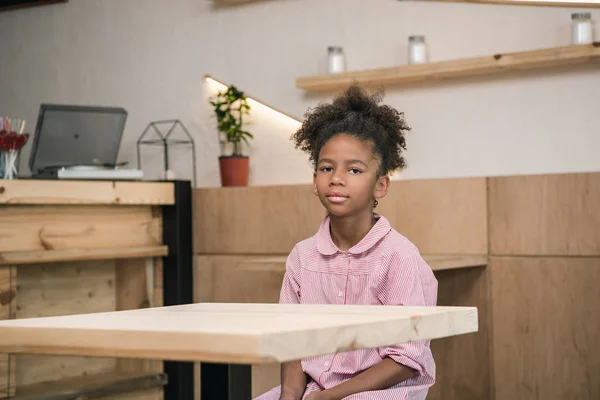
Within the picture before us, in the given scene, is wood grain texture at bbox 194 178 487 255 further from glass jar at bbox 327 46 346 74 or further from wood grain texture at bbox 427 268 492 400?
glass jar at bbox 327 46 346 74

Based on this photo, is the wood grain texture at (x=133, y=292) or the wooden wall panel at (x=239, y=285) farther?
the wood grain texture at (x=133, y=292)

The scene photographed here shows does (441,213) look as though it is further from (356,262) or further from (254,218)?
(356,262)

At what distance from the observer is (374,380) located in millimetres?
1776

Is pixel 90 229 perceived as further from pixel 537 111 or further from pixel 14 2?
pixel 14 2

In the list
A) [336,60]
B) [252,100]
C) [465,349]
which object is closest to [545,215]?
[465,349]

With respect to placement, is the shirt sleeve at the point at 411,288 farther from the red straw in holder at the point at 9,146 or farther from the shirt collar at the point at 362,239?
the red straw in holder at the point at 9,146

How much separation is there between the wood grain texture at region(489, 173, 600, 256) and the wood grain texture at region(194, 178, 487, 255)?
64mm

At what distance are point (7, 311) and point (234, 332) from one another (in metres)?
2.45

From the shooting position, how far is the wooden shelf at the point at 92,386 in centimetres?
354

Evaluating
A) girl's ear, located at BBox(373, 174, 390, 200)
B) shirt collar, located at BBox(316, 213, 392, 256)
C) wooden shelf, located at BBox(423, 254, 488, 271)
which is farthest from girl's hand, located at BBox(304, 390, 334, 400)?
wooden shelf, located at BBox(423, 254, 488, 271)

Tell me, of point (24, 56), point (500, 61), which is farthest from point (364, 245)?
point (24, 56)

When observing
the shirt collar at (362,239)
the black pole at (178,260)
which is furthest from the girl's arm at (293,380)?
the black pole at (178,260)

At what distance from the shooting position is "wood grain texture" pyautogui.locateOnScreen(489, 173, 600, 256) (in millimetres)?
3031

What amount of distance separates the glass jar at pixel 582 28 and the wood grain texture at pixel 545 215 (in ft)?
2.03
